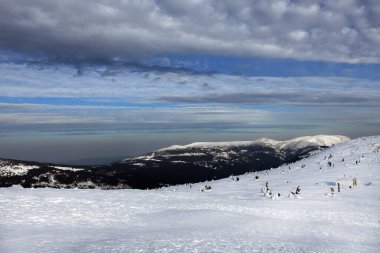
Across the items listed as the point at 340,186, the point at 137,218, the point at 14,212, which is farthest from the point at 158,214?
the point at 340,186

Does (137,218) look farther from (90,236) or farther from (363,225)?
(363,225)

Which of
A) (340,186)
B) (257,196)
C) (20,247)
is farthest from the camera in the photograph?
(340,186)

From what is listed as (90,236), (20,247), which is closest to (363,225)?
(90,236)

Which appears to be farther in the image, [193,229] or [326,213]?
[326,213]

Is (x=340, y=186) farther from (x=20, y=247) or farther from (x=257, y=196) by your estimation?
(x=20, y=247)

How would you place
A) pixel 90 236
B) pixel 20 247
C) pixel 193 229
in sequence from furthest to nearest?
pixel 193 229
pixel 90 236
pixel 20 247

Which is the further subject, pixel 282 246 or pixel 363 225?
pixel 363 225
